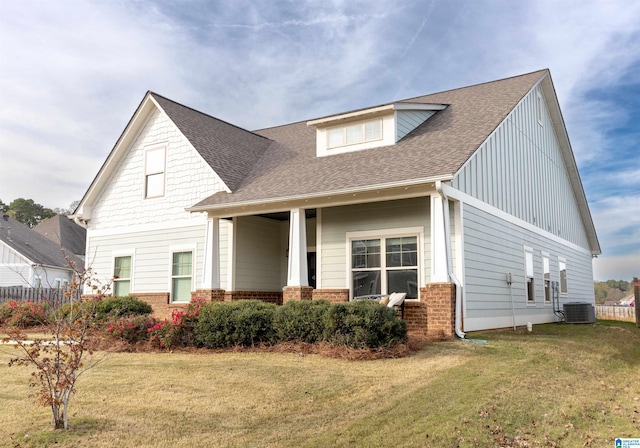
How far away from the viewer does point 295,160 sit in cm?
1633

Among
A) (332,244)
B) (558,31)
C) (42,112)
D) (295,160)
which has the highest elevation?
(558,31)

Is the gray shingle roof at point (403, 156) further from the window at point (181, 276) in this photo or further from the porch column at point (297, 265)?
the window at point (181, 276)

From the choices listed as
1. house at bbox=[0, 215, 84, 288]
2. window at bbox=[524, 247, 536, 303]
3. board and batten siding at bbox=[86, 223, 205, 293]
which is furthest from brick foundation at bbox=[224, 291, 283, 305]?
house at bbox=[0, 215, 84, 288]

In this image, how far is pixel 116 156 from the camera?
17969 millimetres

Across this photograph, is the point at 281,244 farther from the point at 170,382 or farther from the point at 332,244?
the point at 170,382

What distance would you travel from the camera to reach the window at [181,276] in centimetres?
1609

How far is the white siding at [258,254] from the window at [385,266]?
3.57 m

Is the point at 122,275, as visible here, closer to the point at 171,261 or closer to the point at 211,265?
the point at 171,261

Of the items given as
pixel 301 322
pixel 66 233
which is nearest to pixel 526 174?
pixel 301 322

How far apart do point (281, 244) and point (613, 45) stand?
39.4 ft

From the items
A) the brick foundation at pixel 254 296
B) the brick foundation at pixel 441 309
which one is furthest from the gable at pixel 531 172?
the brick foundation at pixel 254 296

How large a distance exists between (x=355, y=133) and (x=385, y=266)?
162 inches

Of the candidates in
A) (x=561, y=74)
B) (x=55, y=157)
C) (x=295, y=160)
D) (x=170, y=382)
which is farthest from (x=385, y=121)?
(x=55, y=157)

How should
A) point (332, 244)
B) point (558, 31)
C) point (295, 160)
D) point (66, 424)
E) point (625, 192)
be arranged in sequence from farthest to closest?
1. point (625, 192)
2. point (295, 160)
3. point (558, 31)
4. point (332, 244)
5. point (66, 424)
